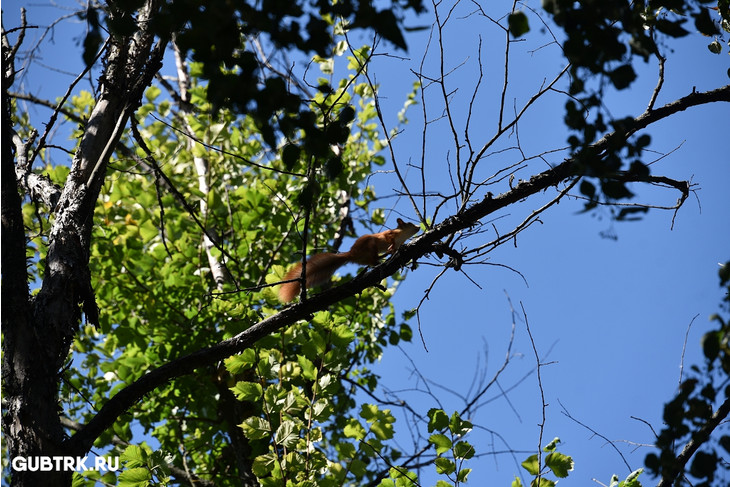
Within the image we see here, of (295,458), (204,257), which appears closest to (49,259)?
(295,458)

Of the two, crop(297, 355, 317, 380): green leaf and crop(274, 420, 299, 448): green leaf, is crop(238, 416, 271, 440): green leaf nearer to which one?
crop(274, 420, 299, 448): green leaf

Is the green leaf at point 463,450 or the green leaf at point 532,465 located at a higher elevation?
the green leaf at point 463,450

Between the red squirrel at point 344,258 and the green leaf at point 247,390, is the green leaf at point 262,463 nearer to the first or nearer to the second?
the green leaf at point 247,390

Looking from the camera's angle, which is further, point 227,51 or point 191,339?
point 191,339

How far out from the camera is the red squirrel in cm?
321

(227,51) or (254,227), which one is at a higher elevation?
(254,227)

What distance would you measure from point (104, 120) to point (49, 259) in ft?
2.24

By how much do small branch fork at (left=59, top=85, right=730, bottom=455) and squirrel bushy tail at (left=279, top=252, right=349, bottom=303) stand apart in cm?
70

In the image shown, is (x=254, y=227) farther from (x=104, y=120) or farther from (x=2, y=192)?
(x=2, y=192)

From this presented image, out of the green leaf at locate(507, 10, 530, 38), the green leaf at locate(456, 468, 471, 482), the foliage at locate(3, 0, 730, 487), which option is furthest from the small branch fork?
the green leaf at locate(507, 10, 530, 38)

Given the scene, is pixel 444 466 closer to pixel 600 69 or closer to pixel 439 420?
pixel 439 420

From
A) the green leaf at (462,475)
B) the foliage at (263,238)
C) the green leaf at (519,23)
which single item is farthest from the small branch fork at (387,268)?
the green leaf at (519,23)

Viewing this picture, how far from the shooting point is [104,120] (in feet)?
9.13

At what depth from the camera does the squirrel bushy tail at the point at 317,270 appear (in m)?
3.21
